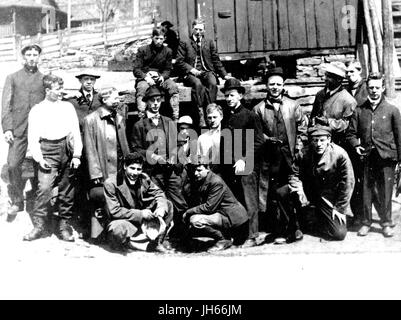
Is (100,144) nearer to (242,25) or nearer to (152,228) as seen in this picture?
(152,228)

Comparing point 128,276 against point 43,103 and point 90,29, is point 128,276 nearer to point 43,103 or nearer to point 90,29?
point 43,103

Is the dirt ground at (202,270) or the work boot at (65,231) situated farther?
the work boot at (65,231)

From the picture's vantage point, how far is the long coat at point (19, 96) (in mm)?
6660

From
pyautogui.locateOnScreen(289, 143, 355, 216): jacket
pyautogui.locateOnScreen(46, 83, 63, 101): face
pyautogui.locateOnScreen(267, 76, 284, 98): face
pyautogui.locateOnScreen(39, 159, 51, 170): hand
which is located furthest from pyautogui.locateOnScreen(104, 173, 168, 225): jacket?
pyautogui.locateOnScreen(267, 76, 284, 98): face

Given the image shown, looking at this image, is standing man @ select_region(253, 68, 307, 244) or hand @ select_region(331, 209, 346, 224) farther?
standing man @ select_region(253, 68, 307, 244)

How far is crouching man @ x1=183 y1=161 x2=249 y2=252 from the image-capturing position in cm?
621

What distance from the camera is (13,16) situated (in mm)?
26469

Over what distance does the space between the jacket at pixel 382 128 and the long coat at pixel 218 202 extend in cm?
162

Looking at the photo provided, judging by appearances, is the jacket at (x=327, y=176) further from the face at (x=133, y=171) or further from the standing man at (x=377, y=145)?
the face at (x=133, y=171)

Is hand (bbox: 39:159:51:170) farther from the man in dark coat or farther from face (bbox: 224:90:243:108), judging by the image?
face (bbox: 224:90:243:108)

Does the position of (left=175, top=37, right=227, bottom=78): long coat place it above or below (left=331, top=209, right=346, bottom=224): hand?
above

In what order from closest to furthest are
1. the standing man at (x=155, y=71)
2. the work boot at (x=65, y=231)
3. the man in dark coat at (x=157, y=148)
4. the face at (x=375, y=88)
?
the face at (x=375, y=88)
the work boot at (x=65, y=231)
the man in dark coat at (x=157, y=148)
the standing man at (x=155, y=71)

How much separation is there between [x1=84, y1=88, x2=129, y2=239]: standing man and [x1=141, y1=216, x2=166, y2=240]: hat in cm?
52

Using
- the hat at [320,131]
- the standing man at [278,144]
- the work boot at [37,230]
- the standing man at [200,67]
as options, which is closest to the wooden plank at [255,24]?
the standing man at [200,67]
